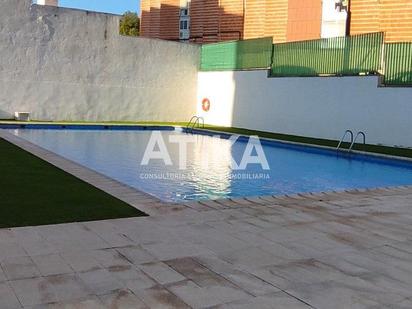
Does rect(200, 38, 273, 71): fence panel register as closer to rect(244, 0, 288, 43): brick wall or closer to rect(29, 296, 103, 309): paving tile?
rect(244, 0, 288, 43): brick wall

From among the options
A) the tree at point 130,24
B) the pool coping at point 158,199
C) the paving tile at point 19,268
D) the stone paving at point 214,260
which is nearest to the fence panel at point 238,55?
the pool coping at point 158,199

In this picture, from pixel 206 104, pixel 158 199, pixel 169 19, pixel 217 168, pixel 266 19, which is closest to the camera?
pixel 158 199

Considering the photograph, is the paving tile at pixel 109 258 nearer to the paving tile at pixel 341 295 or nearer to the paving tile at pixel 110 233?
the paving tile at pixel 110 233

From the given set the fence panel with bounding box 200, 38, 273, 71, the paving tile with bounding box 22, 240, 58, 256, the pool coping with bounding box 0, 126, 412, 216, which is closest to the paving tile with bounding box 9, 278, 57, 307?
the paving tile with bounding box 22, 240, 58, 256

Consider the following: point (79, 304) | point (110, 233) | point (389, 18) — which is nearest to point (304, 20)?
point (389, 18)

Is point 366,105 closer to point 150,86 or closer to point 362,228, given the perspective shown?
point 150,86

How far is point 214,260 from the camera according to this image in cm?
399

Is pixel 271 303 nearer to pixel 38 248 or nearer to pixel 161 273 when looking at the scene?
pixel 161 273

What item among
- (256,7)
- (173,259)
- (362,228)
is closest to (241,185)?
(362,228)

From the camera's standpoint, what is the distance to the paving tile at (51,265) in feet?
11.6

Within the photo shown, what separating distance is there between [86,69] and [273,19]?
9.20 meters

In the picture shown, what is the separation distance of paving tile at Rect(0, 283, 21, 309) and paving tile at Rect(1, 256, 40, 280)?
18 cm

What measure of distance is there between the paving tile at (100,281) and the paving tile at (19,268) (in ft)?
1.13

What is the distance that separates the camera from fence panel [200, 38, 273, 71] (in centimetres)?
2000
